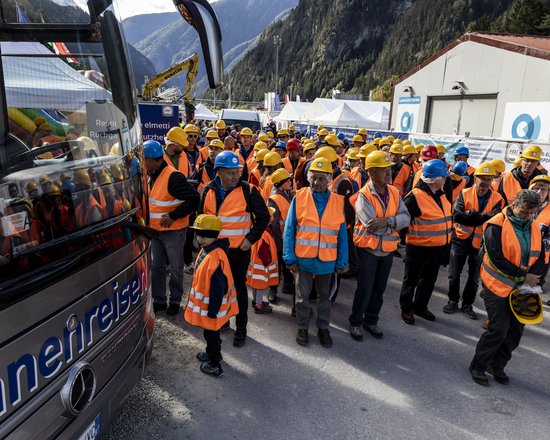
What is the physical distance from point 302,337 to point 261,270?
0.93 m

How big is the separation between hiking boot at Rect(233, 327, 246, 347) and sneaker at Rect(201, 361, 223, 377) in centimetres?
51

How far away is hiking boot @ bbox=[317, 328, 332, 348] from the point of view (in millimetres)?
4234

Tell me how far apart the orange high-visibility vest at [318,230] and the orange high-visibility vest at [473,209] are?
1.88 metres

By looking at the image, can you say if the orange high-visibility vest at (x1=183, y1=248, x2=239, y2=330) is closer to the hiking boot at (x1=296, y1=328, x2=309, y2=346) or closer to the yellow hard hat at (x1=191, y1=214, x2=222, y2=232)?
the yellow hard hat at (x1=191, y1=214, x2=222, y2=232)

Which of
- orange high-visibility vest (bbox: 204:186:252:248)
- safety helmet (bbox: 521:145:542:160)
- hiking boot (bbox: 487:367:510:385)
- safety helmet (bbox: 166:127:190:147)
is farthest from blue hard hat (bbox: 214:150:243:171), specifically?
safety helmet (bbox: 521:145:542:160)

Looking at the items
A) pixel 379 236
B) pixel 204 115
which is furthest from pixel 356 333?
pixel 204 115

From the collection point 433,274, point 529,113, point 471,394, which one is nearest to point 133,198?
point 471,394

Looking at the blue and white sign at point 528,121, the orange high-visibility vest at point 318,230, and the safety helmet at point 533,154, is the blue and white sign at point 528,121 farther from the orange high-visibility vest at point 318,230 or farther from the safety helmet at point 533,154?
the orange high-visibility vest at point 318,230

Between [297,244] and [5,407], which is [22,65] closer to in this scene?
[5,407]

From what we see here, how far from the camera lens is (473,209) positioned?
194 inches

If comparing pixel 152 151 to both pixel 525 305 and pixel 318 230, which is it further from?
pixel 525 305

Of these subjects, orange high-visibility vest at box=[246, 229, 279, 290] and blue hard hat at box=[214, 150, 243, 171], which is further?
orange high-visibility vest at box=[246, 229, 279, 290]

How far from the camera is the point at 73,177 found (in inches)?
82.4

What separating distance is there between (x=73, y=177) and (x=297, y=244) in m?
2.41
